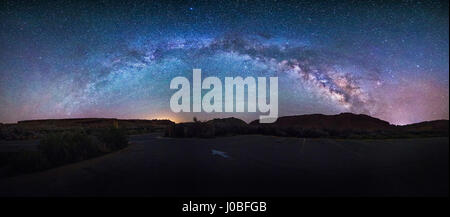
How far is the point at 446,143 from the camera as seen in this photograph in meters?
3.90

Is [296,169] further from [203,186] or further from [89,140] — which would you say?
[89,140]

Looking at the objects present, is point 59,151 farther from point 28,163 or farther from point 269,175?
point 269,175

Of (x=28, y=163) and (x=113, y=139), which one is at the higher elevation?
(x=113, y=139)

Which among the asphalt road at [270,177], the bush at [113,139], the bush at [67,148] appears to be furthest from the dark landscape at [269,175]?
the bush at [113,139]

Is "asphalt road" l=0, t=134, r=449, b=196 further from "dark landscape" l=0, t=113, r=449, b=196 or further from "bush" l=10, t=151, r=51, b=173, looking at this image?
"bush" l=10, t=151, r=51, b=173

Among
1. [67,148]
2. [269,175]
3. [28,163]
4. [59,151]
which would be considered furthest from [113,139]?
[269,175]

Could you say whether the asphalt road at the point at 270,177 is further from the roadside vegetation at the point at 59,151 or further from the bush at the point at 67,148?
the bush at the point at 67,148

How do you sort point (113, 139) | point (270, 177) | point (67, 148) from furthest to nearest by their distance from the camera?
point (113, 139), point (67, 148), point (270, 177)

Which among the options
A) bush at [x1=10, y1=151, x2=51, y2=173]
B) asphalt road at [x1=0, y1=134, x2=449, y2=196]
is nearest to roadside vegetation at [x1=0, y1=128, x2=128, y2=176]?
bush at [x1=10, y1=151, x2=51, y2=173]

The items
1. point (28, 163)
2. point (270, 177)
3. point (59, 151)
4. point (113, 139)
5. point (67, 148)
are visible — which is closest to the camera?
point (270, 177)

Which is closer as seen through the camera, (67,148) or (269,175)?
(269,175)

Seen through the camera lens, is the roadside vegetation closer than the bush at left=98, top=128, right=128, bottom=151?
Yes

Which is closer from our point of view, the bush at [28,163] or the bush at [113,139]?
the bush at [28,163]
